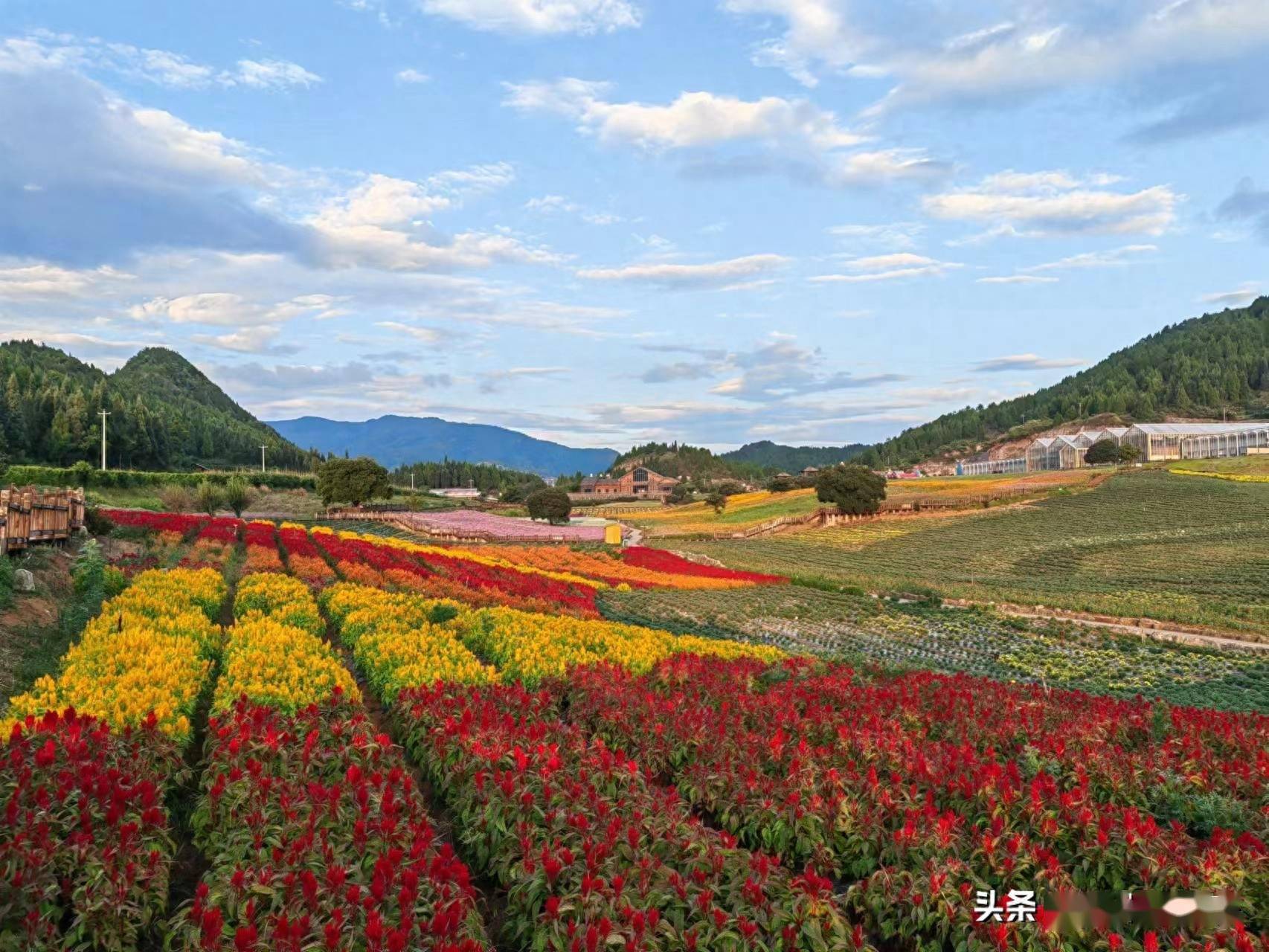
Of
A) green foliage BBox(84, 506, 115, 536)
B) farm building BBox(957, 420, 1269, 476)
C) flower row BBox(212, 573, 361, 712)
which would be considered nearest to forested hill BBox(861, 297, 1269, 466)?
farm building BBox(957, 420, 1269, 476)

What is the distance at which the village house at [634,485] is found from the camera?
156 m

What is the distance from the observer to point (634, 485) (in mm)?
165125

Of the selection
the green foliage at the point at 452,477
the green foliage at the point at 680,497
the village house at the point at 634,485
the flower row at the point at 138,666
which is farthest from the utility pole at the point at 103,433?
the village house at the point at 634,485

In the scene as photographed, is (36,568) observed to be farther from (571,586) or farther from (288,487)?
(288,487)

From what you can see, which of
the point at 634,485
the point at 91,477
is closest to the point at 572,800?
the point at 91,477

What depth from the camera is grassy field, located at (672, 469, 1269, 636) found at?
1089 inches

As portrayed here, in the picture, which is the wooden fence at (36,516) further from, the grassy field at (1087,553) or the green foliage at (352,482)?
the green foliage at (352,482)

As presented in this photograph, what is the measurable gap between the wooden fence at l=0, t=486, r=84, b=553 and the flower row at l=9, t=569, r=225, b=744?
6.96m

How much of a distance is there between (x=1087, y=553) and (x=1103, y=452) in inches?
Result: 2541

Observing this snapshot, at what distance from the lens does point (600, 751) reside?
23.5ft

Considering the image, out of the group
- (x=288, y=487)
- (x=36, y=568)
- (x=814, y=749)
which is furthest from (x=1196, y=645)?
(x=288, y=487)

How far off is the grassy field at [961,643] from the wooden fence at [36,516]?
1490cm

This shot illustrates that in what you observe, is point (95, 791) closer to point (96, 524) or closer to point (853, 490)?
point (96, 524)

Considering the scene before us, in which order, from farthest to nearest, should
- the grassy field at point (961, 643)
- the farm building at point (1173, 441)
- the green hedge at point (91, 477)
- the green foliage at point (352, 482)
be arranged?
the farm building at point (1173, 441)
the green foliage at point (352, 482)
the green hedge at point (91, 477)
the grassy field at point (961, 643)
